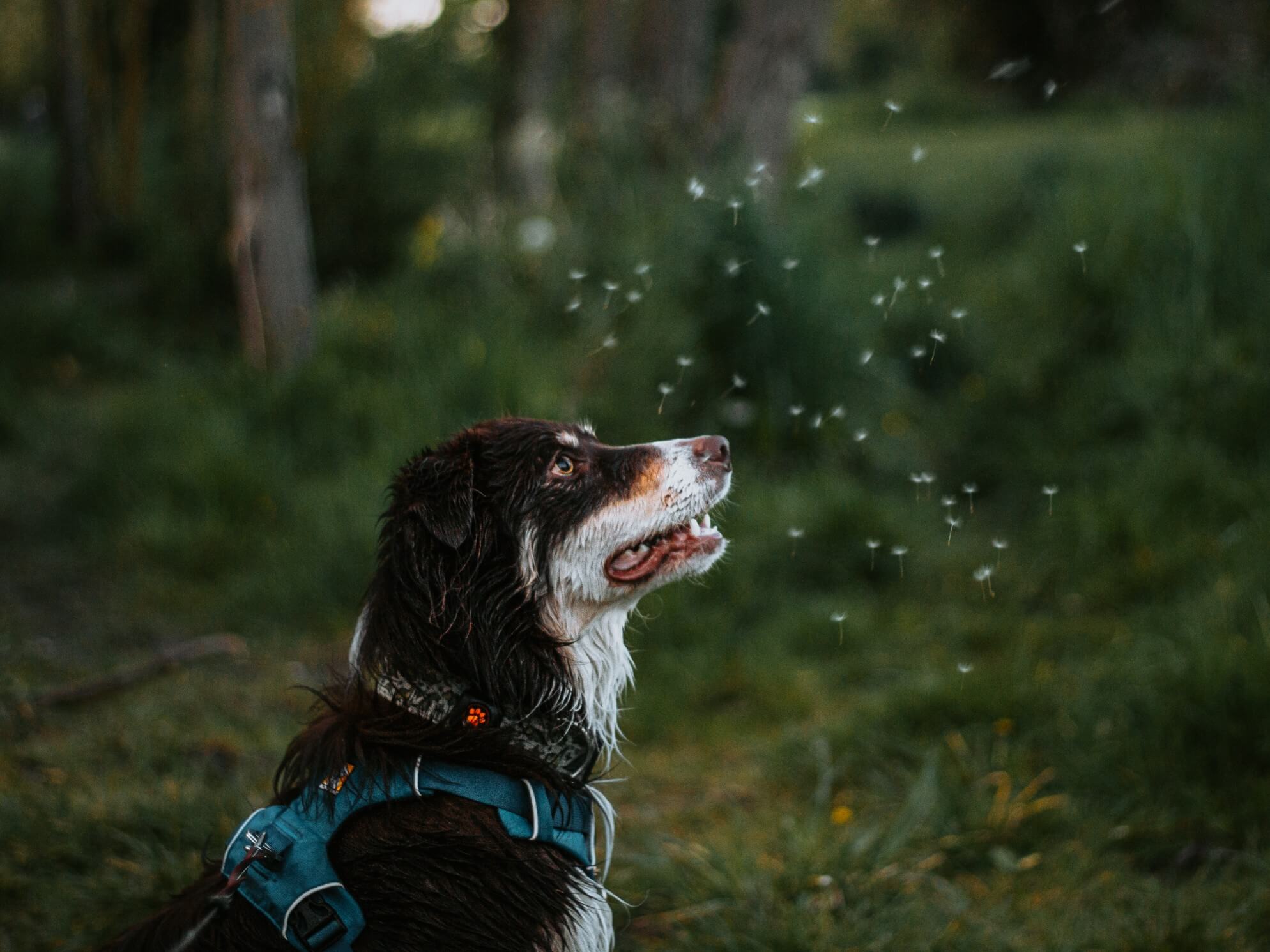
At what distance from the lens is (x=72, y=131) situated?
10.5m

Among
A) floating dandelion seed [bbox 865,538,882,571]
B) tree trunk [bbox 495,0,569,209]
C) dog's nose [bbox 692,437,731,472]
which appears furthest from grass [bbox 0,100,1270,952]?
tree trunk [bbox 495,0,569,209]

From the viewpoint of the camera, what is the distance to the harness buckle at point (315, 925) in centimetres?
203

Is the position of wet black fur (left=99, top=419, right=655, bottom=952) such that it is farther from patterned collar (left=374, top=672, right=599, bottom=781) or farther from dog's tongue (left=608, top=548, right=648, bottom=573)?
dog's tongue (left=608, top=548, right=648, bottom=573)

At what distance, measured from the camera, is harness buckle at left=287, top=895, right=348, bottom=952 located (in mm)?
2031

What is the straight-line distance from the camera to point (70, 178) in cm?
1054

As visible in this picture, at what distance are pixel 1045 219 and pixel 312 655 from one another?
624cm

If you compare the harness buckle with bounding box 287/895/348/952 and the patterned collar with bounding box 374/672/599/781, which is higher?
the patterned collar with bounding box 374/672/599/781

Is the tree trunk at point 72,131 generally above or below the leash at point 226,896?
above

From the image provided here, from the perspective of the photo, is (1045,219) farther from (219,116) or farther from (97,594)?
(219,116)

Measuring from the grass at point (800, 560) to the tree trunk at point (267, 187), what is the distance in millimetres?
305

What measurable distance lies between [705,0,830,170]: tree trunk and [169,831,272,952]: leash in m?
6.58

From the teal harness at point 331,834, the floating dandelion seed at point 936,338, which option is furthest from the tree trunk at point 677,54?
the teal harness at point 331,834

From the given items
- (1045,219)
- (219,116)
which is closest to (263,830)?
(1045,219)

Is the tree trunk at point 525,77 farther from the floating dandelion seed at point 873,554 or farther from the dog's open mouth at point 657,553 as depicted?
the dog's open mouth at point 657,553
